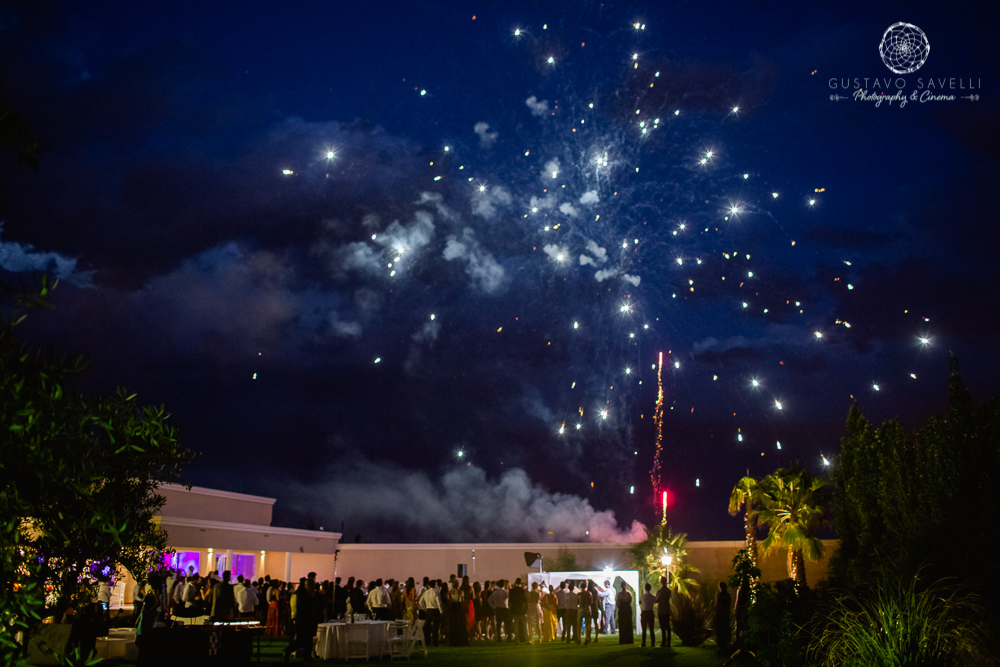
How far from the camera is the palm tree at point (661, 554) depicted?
3132 cm

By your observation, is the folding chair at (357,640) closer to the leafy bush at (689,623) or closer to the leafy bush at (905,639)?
the leafy bush at (689,623)

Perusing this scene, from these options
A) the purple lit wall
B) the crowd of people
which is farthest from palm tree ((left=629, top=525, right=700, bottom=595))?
the purple lit wall

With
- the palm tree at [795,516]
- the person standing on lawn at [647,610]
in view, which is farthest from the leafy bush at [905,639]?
the palm tree at [795,516]

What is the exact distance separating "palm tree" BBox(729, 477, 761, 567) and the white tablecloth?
19.2 metres

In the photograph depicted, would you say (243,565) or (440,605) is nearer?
(440,605)

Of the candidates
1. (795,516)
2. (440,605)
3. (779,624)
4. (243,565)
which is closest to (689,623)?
(440,605)

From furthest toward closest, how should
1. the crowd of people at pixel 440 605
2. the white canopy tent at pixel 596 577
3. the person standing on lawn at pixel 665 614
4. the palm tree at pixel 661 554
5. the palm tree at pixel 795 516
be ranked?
the palm tree at pixel 661 554, the palm tree at pixel 795 516, the white canopy tent at pixel 596 577, the person standing on lawn at pixel 665 614, the crowd of people at pixel 440 605

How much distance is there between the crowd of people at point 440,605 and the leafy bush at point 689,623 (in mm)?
530

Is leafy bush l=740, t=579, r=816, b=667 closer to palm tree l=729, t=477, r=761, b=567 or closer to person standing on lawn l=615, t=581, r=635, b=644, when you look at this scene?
person standing on lawn l=615, t=581, r=635, b=644

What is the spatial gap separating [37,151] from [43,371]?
1862mm

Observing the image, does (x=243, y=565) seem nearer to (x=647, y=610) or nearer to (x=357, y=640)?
(x=357, y=640)

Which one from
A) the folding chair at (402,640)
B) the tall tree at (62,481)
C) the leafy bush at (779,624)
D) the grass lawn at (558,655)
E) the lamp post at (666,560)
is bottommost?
the grass lawn at (558,655)

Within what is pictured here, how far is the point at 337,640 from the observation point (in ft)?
49.8

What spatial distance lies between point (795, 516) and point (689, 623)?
1168 cm
